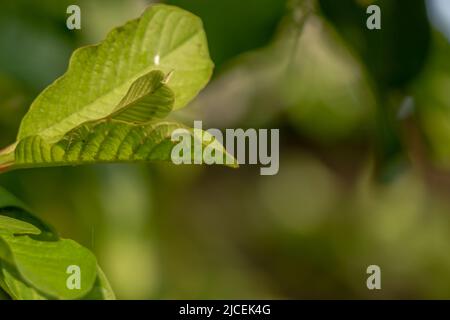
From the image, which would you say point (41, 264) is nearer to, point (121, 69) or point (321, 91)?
point (121, 69)

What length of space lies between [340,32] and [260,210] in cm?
54

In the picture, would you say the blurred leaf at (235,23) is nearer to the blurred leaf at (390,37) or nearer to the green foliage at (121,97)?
the blurred leaf at (390,37)

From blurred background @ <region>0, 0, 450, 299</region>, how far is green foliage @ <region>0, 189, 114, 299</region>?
1.09 feet

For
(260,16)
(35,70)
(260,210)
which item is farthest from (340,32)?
(260,210)

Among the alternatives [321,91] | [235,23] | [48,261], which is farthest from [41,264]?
[321,91]

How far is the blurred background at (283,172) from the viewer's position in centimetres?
72

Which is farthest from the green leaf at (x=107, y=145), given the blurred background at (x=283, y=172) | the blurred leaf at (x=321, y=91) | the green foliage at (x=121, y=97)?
the blurred leaf at (x=321, y=91)

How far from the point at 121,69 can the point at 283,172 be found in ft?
2.72

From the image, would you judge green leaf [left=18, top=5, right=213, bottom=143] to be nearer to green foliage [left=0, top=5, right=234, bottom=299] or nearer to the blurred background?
green foliage [left=0, top=5, right=234, bottom=299]

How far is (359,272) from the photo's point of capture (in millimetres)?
1159

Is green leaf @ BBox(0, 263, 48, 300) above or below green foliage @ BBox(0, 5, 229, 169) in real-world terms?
below

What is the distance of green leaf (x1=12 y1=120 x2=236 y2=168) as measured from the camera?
0.35 m

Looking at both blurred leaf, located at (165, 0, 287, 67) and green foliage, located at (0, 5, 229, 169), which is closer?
green foliage, located at (0, 5, 229, 169)

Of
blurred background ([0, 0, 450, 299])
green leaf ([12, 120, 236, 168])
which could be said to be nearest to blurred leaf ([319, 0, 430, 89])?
blurred background ([0, 0, 450, 299])
